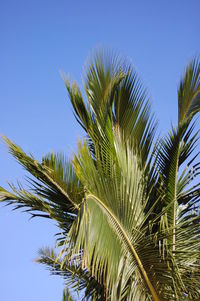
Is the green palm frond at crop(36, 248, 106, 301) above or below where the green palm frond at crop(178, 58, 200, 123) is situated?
below

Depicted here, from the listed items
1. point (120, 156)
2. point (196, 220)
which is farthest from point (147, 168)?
point (196, 220)

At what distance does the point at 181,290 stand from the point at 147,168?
1.42 m

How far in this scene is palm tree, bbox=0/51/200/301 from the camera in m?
4.46

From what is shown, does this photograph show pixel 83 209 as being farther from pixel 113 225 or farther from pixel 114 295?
pixel 114 295

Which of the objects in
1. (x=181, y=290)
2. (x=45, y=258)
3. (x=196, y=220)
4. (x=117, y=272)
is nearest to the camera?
(x=117, y=272)

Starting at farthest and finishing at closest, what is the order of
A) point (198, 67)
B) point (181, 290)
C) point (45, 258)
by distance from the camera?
1. point (45, 258)
2. point (198, 67)
3. point (181, 290)

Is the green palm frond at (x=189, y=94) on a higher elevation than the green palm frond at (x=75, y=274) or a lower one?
higher

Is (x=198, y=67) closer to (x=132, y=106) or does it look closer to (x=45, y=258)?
(x=132, y=106)

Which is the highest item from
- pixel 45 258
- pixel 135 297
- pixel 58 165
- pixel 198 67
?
pixel 198 67

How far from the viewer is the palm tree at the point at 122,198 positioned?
4.46 metres

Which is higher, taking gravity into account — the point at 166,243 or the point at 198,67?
the point at 198,67

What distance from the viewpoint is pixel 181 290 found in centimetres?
477

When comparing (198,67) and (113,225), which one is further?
(198,67)

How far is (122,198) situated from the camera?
4.66m
